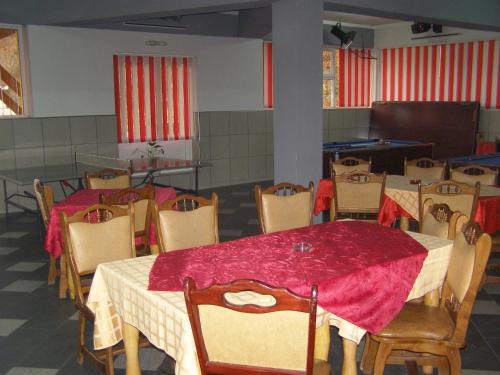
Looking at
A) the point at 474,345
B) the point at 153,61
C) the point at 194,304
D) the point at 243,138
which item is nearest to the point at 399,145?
the point at 243,138

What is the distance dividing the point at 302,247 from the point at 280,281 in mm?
519

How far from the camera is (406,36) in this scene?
37.8 ft

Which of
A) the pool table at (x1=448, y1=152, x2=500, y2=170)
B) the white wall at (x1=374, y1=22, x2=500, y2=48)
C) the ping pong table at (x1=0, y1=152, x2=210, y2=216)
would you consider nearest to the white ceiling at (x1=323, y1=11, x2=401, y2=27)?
the white wall at (x1=374, y1=22, x2=500, y2=48)

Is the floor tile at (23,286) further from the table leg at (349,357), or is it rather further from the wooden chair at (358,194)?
the table leg at (349,357)

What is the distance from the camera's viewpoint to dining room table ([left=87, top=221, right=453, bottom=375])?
2.49 meters

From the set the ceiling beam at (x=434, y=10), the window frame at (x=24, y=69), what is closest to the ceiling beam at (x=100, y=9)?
the window frame at (x=24, y=69)

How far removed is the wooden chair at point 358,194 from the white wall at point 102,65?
182 inches

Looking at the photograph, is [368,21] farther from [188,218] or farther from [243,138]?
[188,218]

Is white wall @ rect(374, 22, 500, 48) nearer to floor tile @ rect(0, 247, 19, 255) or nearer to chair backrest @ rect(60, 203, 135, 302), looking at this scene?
floor tile @ rect(0, 247, 19, 255)

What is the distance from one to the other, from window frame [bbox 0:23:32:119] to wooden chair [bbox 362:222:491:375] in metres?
6.65

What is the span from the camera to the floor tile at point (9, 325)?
397 cm

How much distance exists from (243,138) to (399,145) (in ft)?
9.15

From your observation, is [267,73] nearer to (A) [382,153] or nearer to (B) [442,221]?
(A) [382,153]

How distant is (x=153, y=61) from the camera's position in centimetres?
909
